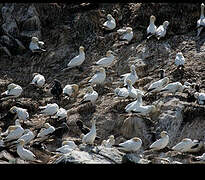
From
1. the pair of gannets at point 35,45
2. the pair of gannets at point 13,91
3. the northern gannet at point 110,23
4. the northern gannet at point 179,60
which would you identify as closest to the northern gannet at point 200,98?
the northern gannet at point 179,60

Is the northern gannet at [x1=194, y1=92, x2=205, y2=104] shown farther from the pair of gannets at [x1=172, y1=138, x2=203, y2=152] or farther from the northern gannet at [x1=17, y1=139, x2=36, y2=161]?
the northern gannet at [x1=17, y1=139, x2=36, y2=161]

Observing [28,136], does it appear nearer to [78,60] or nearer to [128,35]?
[78,60]

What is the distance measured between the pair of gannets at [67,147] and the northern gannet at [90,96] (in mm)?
2712

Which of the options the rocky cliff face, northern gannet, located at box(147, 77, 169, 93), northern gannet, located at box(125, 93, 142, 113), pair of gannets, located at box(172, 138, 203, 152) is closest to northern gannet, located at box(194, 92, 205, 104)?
the rocky cliff face

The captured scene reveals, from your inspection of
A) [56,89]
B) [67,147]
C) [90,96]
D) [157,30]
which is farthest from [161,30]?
[67,147]

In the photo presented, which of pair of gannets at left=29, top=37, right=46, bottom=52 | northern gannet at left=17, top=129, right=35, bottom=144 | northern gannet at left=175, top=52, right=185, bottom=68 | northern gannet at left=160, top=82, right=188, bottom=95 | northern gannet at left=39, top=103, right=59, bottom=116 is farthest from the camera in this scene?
pair of gannets at left=29, top=37, right=46, bottom=52

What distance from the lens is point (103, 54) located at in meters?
26.9

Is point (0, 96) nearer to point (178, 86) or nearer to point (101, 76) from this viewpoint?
point (101, 76)

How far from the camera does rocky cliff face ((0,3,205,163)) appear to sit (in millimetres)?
20984

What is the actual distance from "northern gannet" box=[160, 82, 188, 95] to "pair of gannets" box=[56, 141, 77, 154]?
343 centimetres

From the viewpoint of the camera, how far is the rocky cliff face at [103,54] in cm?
2098

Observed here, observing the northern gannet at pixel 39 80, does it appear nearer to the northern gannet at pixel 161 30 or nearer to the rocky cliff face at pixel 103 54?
the rocky cliff face at pixel 103 54

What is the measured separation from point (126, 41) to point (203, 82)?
4.59m
